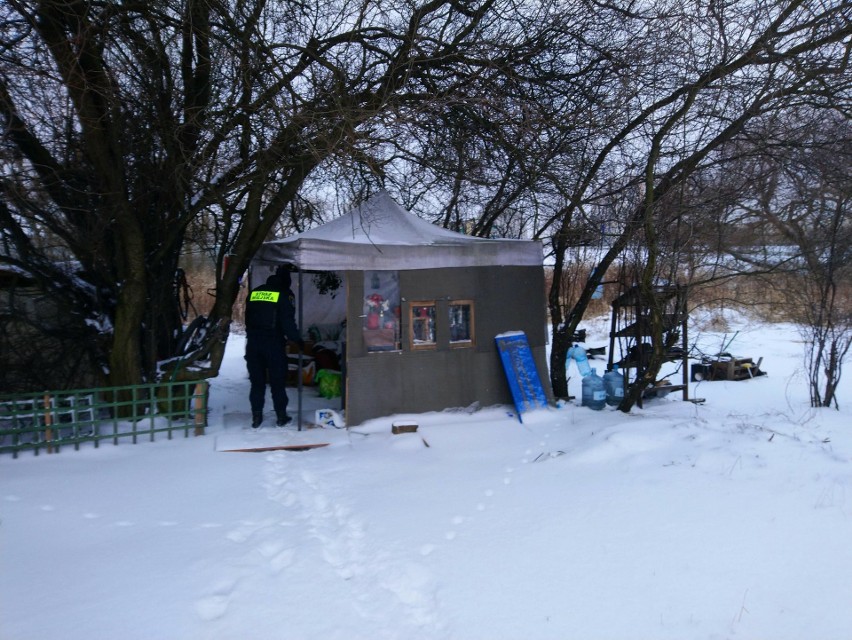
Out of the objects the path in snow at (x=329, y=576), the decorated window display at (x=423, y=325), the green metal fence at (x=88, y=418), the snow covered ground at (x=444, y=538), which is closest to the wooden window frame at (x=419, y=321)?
the decorated window display at (x=423, y=325)

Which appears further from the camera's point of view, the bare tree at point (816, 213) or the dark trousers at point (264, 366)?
the bare tree at point (816, 213)

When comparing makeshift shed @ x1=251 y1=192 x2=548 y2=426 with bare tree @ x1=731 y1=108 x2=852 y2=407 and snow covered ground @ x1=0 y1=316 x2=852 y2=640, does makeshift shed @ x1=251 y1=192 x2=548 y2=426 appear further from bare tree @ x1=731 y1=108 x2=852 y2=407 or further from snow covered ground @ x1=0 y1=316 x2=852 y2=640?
bare tree @ x1=731 y1=108 x2=852 y2=407

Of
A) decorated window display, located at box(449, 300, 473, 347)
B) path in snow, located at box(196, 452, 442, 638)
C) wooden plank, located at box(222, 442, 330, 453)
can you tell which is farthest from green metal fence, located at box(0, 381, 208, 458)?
decorated window display, located at box(449, 300, 473, 347)

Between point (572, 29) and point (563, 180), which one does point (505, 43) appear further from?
point (563, 180)

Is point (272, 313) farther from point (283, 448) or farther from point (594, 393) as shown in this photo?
point (594, 393)

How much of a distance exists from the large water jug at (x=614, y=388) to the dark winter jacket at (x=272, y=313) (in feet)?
13.9

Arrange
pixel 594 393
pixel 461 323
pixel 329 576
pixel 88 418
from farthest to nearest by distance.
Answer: pixel 594 393 → pixel 461 323 → pixel 88 418 → pixel 329 576

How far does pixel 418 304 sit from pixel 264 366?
6.47ft

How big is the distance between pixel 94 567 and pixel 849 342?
370 inches

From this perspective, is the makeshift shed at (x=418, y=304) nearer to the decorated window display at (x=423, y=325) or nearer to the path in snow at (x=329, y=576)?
the decorated window display at (x=423, y=325)

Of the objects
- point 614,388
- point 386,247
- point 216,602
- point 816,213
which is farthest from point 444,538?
point 816,213

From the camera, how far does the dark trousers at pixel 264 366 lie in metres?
7.35

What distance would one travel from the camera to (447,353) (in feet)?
25.7

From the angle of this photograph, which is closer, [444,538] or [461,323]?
[444,538]
